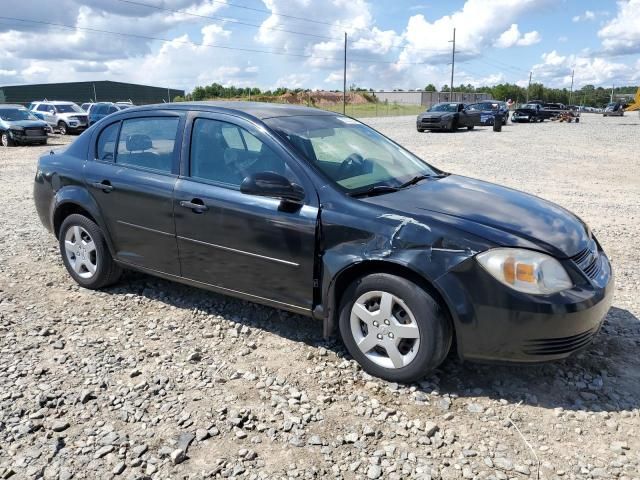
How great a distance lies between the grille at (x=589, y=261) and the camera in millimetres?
3172

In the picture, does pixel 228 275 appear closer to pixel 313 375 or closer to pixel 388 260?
pixel 313 375

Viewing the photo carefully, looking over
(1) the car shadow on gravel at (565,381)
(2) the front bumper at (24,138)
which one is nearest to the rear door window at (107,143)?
(1) the car shadow on gravel at (565,381)

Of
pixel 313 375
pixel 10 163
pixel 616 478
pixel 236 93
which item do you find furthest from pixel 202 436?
pixel 236 93

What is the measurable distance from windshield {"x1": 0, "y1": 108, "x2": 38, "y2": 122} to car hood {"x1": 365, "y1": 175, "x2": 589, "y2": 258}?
22312mm

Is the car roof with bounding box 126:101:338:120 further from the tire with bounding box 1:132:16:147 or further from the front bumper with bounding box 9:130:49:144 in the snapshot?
the tire with bounding box 1:132:16:147

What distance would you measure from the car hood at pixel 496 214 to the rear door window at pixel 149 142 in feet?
5.66

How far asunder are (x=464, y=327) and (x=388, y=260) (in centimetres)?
57

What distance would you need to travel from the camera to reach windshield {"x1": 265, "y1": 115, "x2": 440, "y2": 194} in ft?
12.1

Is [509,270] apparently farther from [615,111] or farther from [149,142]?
[615,111]

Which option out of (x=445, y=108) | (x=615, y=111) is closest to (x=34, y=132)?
(x=445, y=108)

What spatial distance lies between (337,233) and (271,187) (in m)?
0.51

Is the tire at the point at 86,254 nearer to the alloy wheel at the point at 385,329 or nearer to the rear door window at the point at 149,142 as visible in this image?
the rear door window at the point at 149,142

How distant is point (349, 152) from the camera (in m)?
4.04

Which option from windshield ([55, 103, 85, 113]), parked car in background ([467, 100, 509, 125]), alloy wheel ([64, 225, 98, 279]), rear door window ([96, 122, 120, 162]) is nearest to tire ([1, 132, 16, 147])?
windshield ([55, 103, 85, 113])
